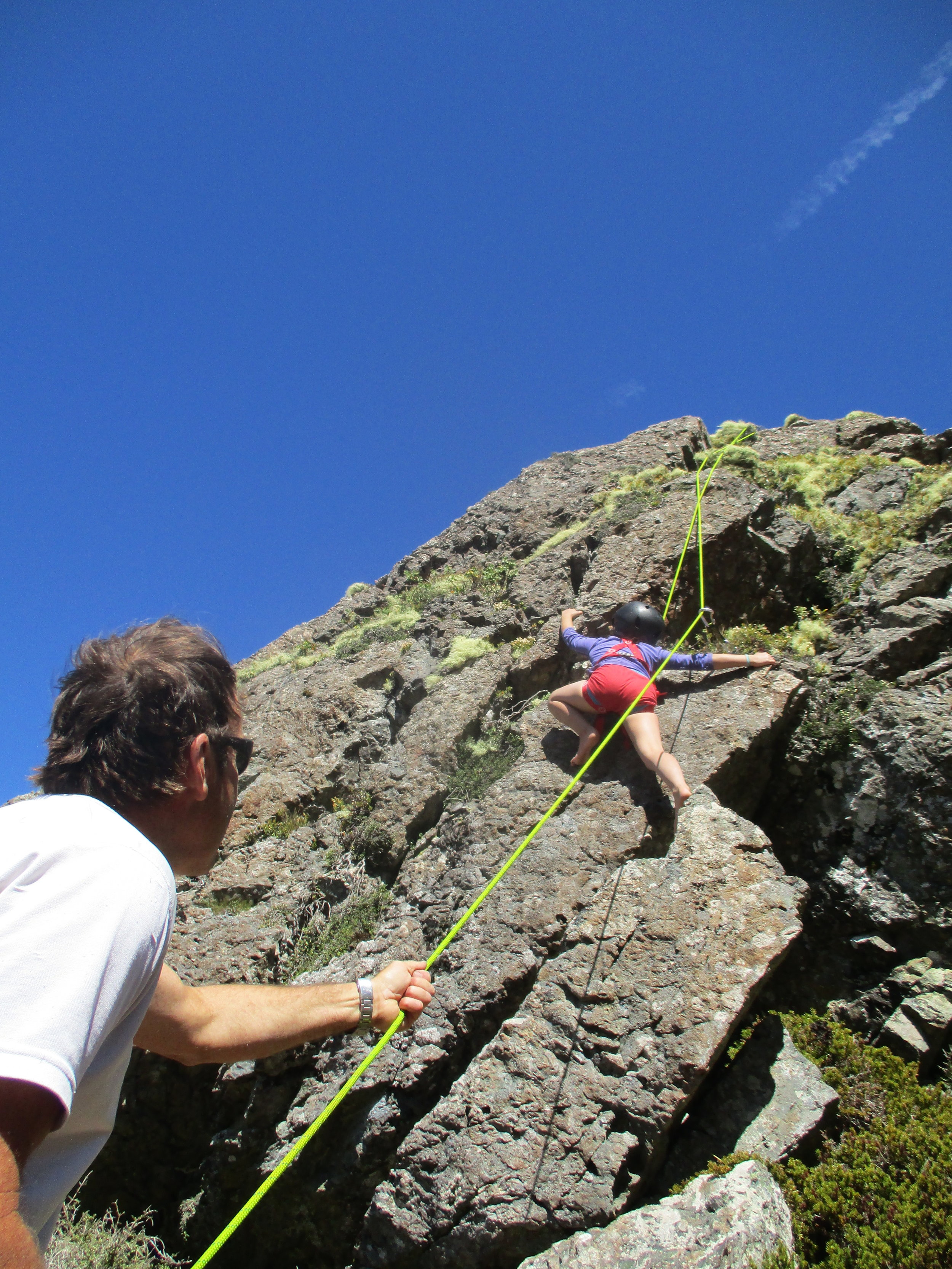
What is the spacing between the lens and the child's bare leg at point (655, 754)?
5.89 metres

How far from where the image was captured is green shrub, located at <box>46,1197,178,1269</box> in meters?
4.98

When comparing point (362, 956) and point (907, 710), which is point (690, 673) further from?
point (362, 956)

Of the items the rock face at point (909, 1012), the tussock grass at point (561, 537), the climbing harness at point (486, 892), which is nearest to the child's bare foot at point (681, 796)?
the climbing harness at point (486, 892)

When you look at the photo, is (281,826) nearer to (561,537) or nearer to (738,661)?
(738,661)

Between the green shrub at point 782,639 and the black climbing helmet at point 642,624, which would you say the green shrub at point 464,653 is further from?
the green shrub at point 782,639

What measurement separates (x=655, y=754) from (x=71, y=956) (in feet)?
17.9

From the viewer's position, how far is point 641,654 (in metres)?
7.31

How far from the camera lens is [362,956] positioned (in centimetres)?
640

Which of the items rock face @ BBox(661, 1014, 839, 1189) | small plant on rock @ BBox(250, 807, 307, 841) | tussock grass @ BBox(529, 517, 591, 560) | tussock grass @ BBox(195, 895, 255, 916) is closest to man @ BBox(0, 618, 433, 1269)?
rock face @ BBox(661, 1014, 839, 1189)

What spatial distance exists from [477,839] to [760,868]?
2.65 m

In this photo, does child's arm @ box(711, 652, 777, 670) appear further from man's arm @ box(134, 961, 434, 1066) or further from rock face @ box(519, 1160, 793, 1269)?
man's arm @ box(134, 961, 434, 1066)

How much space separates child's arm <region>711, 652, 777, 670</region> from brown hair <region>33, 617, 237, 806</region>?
565cm

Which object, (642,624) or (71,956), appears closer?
(71,956)

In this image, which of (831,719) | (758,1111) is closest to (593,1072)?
(758,1111)
